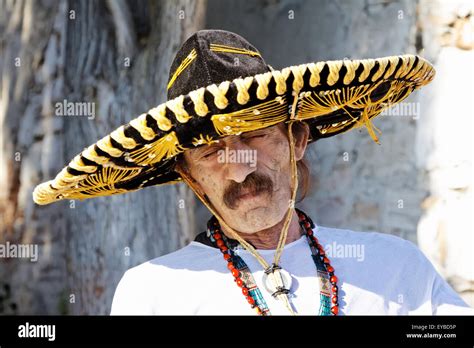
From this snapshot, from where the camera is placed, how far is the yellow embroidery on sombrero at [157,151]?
6.52 feet

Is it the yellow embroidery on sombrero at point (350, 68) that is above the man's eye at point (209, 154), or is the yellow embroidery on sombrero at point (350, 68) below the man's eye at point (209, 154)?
above

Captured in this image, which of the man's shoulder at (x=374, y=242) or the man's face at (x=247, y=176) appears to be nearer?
the man's face at (x=247, y=176)

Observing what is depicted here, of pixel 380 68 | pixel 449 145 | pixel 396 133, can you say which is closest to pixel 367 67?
pixel 380 68

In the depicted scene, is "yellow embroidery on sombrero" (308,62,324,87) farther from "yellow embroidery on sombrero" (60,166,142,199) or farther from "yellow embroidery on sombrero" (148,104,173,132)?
"yellow embroidery on sombrero" (60,166,142,199)

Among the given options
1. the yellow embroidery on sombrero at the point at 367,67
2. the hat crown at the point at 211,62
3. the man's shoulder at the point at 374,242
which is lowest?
→ the man's shoulder at the point at 374,242

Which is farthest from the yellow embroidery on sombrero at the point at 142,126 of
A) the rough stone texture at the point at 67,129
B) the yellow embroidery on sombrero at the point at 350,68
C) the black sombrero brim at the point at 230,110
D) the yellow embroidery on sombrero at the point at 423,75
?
the rough stone texture at the point at 67,129

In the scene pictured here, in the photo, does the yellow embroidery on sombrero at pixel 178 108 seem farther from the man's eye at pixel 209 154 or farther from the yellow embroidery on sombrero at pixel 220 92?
the man's eye at pixel 209 154

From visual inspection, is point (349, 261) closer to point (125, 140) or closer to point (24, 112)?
point (125, 140)

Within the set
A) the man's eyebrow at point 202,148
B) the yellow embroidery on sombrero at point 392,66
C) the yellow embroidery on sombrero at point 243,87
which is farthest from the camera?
the man's eyebrow at point 202,148

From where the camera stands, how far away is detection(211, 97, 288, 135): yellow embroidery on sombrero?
6.33 ft

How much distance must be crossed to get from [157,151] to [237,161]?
18cm

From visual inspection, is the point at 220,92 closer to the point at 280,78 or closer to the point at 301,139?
the point at 280,78

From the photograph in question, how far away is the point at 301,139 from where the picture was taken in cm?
226

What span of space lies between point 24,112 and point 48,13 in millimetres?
394
